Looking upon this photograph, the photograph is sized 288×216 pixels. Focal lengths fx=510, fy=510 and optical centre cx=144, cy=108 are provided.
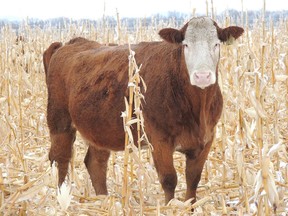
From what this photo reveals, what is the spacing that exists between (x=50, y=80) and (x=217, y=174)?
182 centimetres

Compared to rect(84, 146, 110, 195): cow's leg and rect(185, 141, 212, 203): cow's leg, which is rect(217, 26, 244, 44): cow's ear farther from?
rect(84, 146, 110, 195): cow's leg

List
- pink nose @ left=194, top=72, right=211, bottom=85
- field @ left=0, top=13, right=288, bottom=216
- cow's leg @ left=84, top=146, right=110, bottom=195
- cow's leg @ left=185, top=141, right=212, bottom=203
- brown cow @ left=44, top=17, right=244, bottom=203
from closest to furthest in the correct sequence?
field @ left=0, top=13, right=288, bottom=216
pink nose @ left=194, top=72, right=211, bottom=85
brown cow @ left=44, top=17, right=244, bottom=203
cow's leg @ left=185, top=141, right=212, bottom=203
cow's leg @ left=84, top=146, right=110, bottom=195

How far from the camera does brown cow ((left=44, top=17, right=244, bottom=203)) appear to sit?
140 inches

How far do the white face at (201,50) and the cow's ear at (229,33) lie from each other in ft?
0.29

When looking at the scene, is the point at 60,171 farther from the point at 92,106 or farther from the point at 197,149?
the point at 197,149

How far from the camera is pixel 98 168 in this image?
15.5 feet

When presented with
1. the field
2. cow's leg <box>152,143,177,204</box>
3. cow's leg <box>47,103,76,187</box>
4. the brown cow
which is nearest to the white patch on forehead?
the brown cow

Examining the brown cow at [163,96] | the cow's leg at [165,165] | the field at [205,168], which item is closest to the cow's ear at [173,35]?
the brown cow at [163,96]

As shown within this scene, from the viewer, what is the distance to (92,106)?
4199 mm

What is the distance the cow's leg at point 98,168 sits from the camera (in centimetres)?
467

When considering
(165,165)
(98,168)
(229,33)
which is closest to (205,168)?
(98,168)

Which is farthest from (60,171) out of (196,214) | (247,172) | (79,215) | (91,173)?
Result: (247,172)

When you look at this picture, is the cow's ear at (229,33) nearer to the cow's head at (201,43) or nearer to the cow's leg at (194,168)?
the cow's head at (201,43)

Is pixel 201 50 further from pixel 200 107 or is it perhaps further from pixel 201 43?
pixel 200 107
